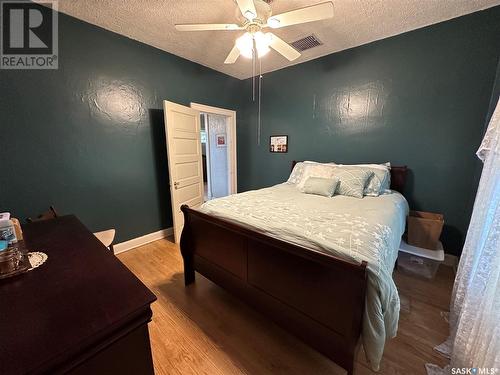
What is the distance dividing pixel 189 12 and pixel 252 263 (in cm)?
244

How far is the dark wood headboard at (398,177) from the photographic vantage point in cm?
258

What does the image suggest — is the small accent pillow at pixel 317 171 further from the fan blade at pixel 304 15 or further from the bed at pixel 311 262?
the fan blade at pixel 304 15

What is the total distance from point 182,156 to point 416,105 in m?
3.06

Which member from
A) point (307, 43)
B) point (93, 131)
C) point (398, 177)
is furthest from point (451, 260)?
point (93, 131)

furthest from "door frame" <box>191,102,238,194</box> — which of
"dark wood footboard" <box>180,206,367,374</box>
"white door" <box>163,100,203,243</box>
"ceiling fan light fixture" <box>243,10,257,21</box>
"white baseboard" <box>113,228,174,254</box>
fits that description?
"dark wood footboard" <box>180,206,367,374</box>

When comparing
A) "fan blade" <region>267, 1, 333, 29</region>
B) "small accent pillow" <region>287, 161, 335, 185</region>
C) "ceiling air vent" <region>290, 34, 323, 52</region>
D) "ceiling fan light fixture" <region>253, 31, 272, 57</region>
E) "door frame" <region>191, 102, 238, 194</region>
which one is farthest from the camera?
"door frame" <region>191, 102, 238, 194</region>

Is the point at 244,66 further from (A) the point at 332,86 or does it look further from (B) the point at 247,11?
(B) the point at 247,11

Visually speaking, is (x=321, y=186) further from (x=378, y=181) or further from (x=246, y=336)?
(x=246, y=336)

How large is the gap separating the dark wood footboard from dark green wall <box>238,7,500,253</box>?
2.22 metres

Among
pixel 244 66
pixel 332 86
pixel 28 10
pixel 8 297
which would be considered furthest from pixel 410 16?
pixel 28 10

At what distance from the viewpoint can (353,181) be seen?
2367 mm

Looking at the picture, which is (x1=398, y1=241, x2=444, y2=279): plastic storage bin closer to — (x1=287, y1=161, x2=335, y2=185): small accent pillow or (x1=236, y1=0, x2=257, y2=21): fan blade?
(x1=287, y1=161, x2=335, y2=185): small accent pillow

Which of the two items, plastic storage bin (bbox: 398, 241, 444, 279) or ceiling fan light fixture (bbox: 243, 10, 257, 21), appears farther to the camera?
plastic storage bin (bbox: 398, 241, 444, 279)

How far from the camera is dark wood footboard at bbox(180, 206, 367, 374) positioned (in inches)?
42.3
